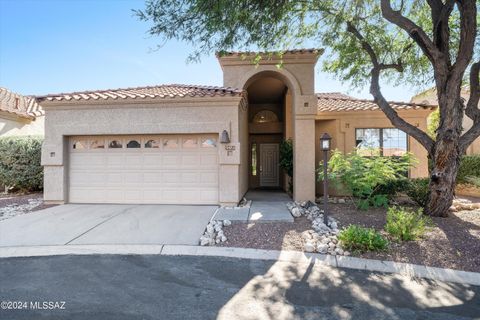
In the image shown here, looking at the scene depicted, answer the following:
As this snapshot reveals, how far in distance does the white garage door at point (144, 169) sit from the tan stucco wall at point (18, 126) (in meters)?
9.58

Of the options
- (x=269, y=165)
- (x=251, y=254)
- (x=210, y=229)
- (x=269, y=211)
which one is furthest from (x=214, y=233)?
(x=269, y=165)

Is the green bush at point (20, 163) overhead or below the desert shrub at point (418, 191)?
overhead

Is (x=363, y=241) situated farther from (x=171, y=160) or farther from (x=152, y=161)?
(x=152, y=161)

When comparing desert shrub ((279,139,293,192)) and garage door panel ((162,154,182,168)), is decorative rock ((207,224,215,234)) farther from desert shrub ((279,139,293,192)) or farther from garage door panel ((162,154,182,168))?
desert shrub ((279,139,293,192))

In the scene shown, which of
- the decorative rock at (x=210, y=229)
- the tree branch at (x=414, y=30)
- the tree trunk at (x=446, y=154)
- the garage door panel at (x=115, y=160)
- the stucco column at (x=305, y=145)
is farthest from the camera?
the stucco column at (x=305, y=145)

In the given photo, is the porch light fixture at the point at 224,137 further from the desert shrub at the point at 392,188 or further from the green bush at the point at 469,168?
the green bush at the point at 469,168

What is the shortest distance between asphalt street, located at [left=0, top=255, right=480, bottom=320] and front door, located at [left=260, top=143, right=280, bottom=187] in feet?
31.5

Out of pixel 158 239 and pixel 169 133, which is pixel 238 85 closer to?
pixel 169 133

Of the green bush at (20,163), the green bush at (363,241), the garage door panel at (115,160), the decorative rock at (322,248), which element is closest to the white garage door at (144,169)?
the garage door panel at (115,160)

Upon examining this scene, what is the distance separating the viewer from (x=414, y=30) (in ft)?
21.4

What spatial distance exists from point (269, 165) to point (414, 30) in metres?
8.99

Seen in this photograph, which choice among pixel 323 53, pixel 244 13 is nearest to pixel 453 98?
pixel 323 53

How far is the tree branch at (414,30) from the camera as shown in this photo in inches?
258

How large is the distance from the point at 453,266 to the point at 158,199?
26.7 ft
